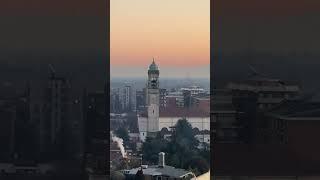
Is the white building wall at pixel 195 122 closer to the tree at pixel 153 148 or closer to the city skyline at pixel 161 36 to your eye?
the tree at pixel 153 148

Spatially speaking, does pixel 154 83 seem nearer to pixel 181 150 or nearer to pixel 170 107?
pixel 170 107

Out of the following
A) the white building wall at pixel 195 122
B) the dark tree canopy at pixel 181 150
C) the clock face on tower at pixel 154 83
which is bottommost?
the dark tree canopy at pixel 181 150

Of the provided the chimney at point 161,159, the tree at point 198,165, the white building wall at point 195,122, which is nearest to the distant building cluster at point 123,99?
the white building wall at point 195,122

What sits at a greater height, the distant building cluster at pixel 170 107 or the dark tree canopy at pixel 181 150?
the distant building cluster at pixel 170 107

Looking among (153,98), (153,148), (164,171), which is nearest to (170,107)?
(153,98)

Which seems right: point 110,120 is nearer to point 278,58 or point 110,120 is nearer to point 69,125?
point 69,125

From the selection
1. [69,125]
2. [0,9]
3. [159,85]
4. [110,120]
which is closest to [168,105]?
[159,85]
